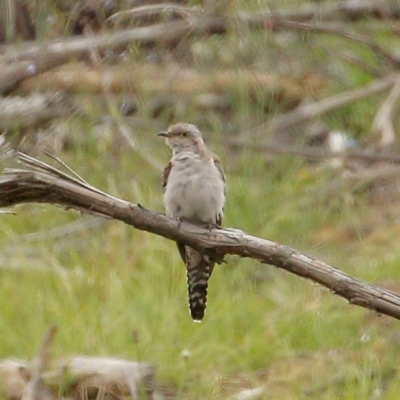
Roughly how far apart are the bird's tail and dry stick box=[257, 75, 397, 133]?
2510 millimetres

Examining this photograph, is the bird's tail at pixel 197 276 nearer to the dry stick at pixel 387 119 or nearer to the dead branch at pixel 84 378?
the dead branch at pixel 84 378

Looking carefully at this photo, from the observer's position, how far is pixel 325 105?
822 cm

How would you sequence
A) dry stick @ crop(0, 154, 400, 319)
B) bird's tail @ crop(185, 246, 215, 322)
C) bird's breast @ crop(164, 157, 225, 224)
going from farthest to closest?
bird's tail @ crop(185, 246, 215, 322)
bird's breast @ crop(164, 157, 225, 224)
dry stick @ crop(0, 154, 400, 319)

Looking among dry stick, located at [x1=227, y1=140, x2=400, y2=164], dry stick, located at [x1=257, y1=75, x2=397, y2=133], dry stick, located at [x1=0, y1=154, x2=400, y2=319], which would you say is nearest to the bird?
dry stick, located at [x1=0, y1=154, x2=400, y2=319]

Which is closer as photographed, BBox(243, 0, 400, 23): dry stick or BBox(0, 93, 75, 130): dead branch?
BBox(0, 93, 75, 130): dead branch

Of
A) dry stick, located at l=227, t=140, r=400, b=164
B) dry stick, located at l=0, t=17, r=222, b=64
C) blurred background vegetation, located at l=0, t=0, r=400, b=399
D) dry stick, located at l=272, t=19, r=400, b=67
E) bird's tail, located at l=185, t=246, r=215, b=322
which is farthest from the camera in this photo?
dry stick, located at l=227, t=140, r=400, b=164

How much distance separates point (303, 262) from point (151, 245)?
3142 millimetres

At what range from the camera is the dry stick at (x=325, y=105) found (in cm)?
806

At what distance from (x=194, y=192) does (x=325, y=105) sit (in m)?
3.06

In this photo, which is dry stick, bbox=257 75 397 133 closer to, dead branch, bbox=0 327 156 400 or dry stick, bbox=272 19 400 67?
dry stick, bbox=272 19 400 67

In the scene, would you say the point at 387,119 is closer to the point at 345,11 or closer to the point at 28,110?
the point at 345,11

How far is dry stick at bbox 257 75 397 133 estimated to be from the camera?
806cm

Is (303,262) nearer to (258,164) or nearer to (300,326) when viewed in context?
(300,326)

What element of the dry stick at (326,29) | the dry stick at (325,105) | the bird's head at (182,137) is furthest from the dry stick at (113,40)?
the dry stick at (325,105)
